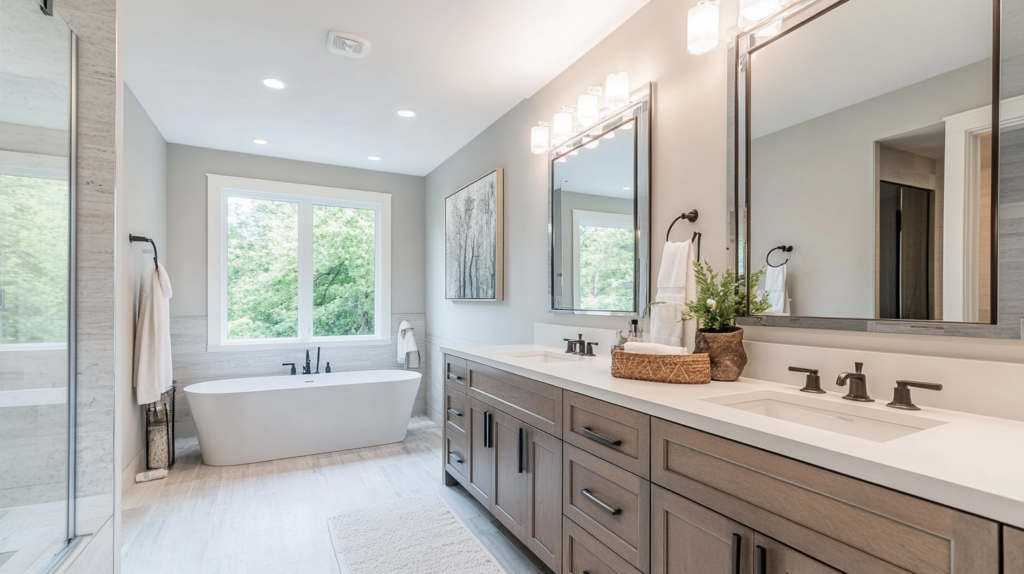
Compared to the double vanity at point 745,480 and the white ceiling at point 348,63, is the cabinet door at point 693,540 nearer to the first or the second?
the double vanity at point 745,480

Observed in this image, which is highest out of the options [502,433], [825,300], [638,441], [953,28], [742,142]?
[953,28]

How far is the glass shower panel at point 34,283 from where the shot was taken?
1141 mm

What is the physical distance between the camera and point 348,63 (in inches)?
106

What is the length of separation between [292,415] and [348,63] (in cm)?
256

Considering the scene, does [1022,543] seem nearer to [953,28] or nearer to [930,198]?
[930,198]

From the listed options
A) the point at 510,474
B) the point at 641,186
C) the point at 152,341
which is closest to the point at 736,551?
the point at 510,474

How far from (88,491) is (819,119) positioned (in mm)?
2483

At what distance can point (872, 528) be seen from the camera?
848 mm

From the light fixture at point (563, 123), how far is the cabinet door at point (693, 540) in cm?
193

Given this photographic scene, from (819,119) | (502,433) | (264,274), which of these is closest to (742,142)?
(819,119)

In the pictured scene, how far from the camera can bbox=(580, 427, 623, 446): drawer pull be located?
1.50m


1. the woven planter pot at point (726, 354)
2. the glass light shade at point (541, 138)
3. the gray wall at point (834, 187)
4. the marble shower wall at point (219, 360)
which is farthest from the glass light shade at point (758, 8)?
the marble shower wall at point (219, 360)

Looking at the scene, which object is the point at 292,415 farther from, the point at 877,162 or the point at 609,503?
the point at 877,162

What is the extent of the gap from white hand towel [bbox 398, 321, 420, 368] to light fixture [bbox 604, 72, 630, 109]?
11.0 ft
